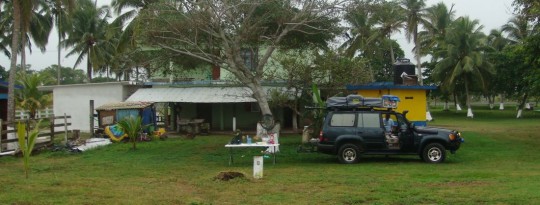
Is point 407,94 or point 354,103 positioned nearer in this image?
point 354,103

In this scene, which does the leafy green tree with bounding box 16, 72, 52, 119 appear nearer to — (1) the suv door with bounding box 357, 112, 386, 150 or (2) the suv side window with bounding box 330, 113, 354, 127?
(2) the suv side window with bounding box 330, 113, 354, 127

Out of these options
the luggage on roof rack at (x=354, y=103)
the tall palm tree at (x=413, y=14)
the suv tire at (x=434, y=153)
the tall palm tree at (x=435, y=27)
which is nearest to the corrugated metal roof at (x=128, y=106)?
the luggage on roof rack at (x=354, y=103)

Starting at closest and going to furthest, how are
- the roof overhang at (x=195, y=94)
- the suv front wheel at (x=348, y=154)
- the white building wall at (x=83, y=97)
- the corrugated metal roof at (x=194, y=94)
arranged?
1. the suv front wheel at (x=348, y=154)
2. the roof overhang at (x=195, y=94)
3. the corrugated metal roof at (x=194, y=94)
4. the white building wall at (x=83, y=97)

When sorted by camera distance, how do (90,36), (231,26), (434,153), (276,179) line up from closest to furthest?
1. (276,179)
2. (434,153)
3. (231,26)
4. (90,36)

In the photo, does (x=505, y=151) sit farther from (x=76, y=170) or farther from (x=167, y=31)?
(x=76, y=170)

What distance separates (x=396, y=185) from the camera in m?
9.00

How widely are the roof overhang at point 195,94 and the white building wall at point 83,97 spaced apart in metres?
1.11

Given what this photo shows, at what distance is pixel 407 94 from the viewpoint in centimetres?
2177

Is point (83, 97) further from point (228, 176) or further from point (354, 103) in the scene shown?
point (228, 176)

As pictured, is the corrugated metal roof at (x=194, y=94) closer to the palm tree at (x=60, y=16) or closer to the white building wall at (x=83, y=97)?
the white building wall at (x=83, y=97)

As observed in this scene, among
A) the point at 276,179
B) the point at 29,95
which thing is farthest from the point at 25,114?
the point at 276,179

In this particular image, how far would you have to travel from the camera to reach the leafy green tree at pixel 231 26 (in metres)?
15.5

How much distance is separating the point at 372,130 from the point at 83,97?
1893 centimetres

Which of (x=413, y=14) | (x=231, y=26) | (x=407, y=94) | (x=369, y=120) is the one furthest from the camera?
(x=413, y=14)
